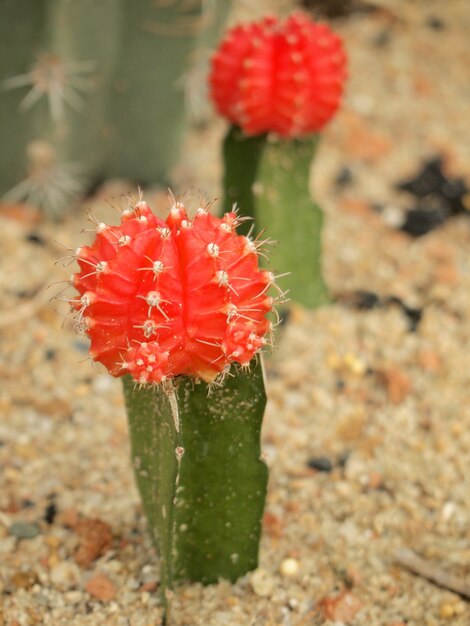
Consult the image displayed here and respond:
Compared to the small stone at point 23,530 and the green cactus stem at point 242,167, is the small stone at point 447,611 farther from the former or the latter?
the green cactus stem at point 242,167

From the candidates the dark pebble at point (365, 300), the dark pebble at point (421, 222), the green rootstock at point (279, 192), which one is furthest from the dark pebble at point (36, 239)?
the dark pebble at point (421, 222)

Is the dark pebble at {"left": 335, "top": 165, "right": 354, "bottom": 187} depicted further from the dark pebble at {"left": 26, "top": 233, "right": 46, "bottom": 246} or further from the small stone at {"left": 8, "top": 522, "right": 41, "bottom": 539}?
the small stone at {"left": 8, "top": 522, "right": 41, "bottom": 539}

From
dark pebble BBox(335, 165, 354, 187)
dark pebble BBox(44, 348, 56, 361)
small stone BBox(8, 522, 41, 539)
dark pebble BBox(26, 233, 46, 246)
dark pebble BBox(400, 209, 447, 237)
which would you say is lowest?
small stone BBox(8, 522, 41, 539)

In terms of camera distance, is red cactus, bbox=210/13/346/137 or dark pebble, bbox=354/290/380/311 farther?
dark pebble, bbox=354/290/380/311

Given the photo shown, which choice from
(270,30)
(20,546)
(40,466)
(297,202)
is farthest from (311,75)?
(20,546)

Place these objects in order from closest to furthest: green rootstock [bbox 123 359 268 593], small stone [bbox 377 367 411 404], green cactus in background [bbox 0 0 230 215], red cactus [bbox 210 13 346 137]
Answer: green rootstock [bbox 123 359 268 593] → red cactus [bbox 210 13 346 137] → small stone [bbox 377 367 411 404] → green cactus in background [bbox 0 0 230 215]

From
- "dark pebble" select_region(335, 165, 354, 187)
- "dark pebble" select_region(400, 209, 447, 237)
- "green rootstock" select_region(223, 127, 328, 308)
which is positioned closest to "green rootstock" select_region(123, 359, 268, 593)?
"green rootstock" select_region(223, 127, 328, 308)

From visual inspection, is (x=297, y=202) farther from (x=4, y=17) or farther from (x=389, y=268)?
(x=4, y=17)
